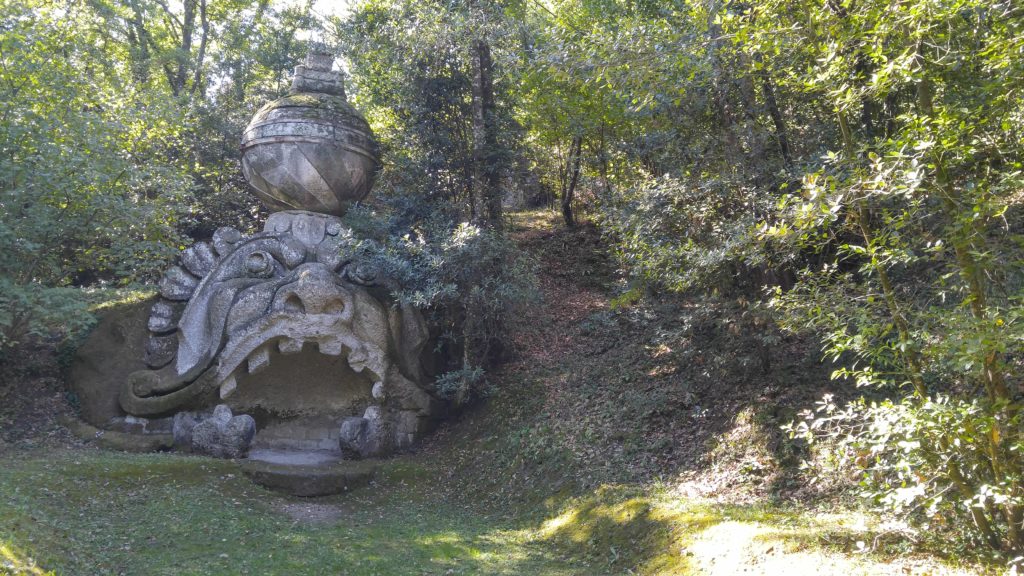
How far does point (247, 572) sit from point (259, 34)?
52.5ft

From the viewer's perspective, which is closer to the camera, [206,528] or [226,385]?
[206,528]

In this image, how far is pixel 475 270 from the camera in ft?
33.3

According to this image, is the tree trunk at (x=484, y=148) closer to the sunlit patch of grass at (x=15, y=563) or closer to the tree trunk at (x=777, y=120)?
the tree trunk at (x=777, y=120)

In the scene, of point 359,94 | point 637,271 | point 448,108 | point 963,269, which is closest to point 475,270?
point 637,271

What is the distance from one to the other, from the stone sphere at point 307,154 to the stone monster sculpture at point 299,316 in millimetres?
18

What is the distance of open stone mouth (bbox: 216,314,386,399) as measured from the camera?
9258 millimetres

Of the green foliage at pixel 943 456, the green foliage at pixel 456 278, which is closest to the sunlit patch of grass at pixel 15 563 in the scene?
the green foliage at pixel 456 278

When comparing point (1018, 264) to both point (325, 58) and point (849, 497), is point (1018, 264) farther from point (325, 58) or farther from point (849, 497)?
point (325, 58)

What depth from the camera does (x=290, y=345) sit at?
9375 millimetres

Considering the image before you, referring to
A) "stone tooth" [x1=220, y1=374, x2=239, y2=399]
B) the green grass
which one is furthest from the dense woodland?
the green grass

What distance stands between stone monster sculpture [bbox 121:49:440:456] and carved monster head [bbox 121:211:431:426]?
0.05 feet

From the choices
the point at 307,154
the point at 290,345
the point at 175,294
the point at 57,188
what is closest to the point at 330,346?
the point at 290,345

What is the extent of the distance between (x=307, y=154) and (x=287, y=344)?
2.87 metres

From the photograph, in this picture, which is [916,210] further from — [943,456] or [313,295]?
[313,295]
